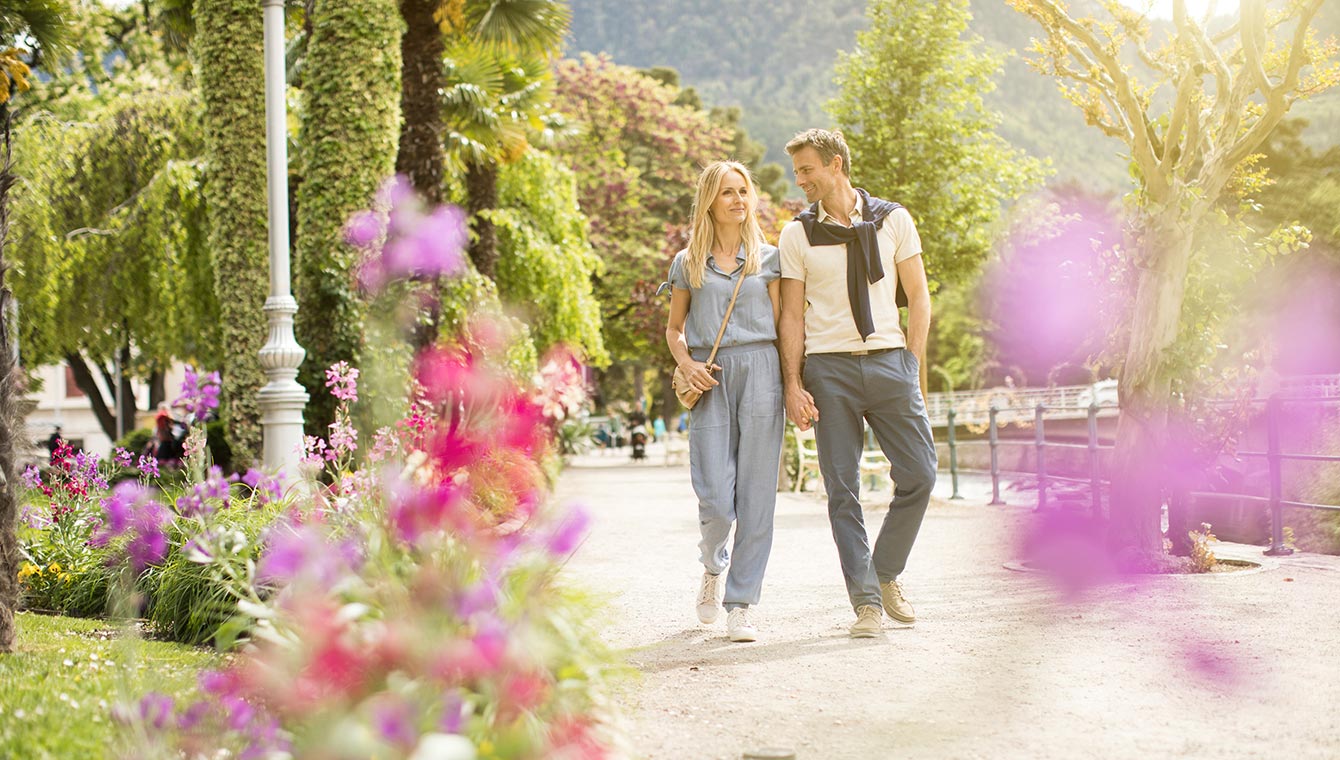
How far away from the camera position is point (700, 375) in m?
5.84

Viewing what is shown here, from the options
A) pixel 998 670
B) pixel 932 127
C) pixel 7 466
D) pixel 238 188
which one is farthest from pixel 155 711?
pixel 932 127

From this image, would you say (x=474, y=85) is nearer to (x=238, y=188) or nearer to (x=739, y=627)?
(x=238, y=188)

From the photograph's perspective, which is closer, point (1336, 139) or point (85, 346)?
point (85, 346)

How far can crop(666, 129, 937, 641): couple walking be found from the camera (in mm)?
5828

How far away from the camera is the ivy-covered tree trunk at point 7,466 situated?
16.0 feet

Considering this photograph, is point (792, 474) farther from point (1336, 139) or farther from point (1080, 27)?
point (1336, 139)

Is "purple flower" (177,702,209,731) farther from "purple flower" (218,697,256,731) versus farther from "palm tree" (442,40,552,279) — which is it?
"palm tree" (442,40,552,279)

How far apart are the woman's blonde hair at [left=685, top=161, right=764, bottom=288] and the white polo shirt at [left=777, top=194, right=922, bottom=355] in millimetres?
150

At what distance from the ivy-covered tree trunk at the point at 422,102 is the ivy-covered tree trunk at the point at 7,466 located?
1050 centimetres

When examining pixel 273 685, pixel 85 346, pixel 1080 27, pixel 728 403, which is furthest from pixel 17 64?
pixel 85 346

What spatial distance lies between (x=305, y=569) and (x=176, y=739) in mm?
480

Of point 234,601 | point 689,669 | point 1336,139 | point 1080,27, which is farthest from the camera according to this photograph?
point 1336,139

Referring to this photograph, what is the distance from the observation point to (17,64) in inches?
288

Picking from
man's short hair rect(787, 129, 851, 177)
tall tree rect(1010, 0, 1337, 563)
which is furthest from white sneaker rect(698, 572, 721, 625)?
tall tree rect(1010, 0, 1337, 563)
